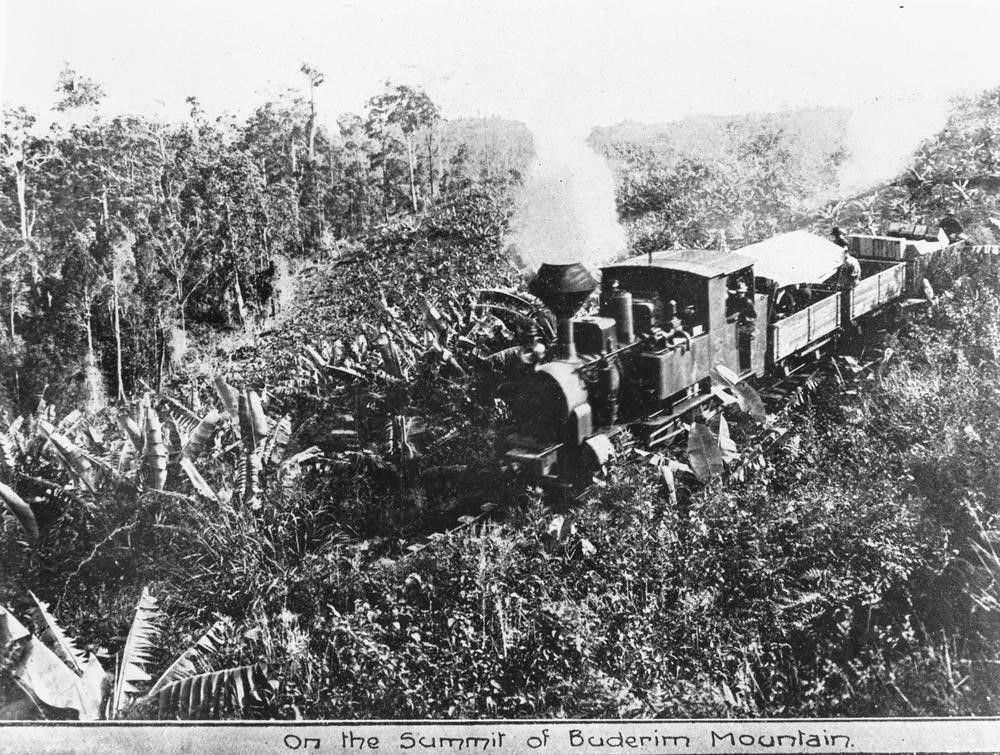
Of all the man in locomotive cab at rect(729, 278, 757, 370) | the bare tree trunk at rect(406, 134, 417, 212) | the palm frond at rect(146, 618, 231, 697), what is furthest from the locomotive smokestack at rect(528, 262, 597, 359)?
the palm frond at rect(146, 618, 231, 697)

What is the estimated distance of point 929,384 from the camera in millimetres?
5586

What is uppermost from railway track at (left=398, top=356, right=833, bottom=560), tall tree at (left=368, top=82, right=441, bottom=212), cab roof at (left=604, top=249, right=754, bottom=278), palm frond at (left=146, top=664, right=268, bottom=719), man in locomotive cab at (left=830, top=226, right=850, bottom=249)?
tall tree at (left=368, top=82, right=441, bottom=212)

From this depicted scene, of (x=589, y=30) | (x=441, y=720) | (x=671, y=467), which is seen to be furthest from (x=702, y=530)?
(x=589, y=30)

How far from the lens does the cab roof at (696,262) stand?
19.6 feet

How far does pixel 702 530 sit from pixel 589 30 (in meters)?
3.52

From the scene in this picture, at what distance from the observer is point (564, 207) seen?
18.7ft

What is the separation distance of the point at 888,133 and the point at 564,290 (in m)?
3.32

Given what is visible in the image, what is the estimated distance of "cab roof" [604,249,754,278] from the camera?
597 centimetres

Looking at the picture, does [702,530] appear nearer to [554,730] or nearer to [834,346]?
[554,730]

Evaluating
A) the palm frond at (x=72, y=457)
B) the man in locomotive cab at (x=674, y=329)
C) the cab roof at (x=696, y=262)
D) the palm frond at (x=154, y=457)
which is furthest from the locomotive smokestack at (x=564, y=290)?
the palm frond at (x=72, y=457)

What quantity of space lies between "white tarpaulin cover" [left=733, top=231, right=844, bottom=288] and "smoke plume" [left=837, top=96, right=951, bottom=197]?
Answer: 737mm

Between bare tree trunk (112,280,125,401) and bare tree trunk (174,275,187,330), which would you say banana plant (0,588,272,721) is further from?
bare tree trunk (174,275,187,330)

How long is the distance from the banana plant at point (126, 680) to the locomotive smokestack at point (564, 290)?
309cm

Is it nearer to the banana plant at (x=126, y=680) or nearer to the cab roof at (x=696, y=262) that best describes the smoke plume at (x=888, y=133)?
the cab roof at (x=696, y=262)
